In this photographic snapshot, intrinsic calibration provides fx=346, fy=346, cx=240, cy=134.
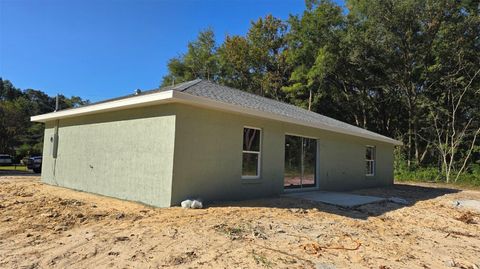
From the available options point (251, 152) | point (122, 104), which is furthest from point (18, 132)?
point (251, 152)

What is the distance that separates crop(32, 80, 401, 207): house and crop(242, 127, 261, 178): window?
0.03m

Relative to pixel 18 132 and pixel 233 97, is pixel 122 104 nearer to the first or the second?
pixel 233 97

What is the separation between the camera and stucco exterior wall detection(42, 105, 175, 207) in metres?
7.91

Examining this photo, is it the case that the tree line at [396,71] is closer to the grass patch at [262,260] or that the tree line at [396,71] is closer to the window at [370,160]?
the window at [370,160]

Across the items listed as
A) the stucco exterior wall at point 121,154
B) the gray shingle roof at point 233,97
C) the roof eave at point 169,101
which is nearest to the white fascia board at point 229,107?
the roof eave at point 169,101

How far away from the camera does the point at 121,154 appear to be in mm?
9141

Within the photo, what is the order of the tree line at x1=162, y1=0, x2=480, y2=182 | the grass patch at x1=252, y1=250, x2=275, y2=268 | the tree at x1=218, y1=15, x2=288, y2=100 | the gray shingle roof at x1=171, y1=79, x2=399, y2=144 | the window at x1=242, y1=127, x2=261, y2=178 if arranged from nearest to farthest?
the grass patch at x1=252, y1=250, x2=275, y2=268 → the gray shingle roof at x1=171, y1=79, x2=399, y2=144 → the window at x1=242, y1=127, x2=261, y2=178 → the tree line at x1=162, y1=0, x2=480, y2=182 → the tree at x1=218, y1=15, x2=288, y2=100

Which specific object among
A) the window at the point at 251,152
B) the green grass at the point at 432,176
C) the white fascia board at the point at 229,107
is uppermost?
the white fascia board at the point at 229,107

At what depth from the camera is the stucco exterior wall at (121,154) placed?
791cm

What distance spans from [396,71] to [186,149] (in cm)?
2033

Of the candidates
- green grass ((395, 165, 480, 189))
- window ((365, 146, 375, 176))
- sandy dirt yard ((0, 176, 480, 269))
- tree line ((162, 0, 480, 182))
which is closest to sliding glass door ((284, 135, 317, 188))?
sandy dirt yard ((0, 176, 480, 269))

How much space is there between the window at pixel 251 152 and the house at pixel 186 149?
0.03m

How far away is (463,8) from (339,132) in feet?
49.2

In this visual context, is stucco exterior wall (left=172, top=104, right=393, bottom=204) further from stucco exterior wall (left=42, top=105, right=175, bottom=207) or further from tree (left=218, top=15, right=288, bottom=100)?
tree (left=218, top=15, right=288, bottom=100)
